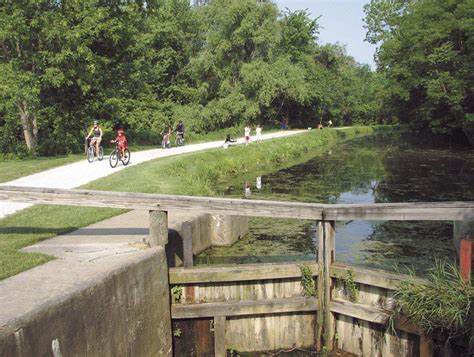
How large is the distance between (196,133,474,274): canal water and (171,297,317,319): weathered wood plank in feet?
8.65

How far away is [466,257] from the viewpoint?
22.7ft

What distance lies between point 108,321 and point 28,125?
20.1 m

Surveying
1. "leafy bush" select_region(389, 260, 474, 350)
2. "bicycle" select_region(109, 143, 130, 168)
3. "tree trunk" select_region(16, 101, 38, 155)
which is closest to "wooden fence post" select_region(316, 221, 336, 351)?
"leafy bush" select_region(389, 260, 474, 350)

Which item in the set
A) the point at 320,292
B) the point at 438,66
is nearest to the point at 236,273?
the point at 320,292

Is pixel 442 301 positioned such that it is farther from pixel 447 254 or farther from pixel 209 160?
pixel 209 160

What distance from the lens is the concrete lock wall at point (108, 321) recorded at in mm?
5059

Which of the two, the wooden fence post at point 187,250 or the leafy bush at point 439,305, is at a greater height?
the wooden fence post at point 187,250

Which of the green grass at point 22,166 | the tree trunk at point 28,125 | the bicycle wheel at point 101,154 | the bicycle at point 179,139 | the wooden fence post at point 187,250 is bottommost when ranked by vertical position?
the wooden fence post at point 187,250

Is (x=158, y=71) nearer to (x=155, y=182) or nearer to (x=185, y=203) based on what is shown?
(x=155, y=182)

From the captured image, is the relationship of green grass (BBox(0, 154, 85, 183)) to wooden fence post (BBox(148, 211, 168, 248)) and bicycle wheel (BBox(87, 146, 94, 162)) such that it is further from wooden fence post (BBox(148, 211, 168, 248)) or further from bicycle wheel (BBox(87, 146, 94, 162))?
wooden fence post (BBox(148, 211, 168, 248))

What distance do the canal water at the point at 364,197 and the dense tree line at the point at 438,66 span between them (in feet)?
13.7

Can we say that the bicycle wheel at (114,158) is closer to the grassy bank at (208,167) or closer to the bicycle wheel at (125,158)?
the bicycle wheel at (125,158)

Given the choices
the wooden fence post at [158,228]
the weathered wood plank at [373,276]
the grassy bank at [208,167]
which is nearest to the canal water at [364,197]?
the grassy bank at [208,167]

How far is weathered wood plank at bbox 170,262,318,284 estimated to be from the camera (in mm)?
8203
